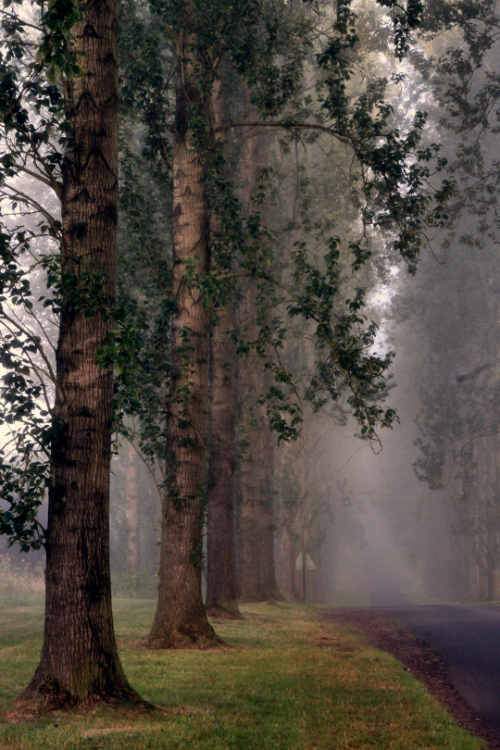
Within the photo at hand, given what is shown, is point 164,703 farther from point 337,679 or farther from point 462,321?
point 462,321

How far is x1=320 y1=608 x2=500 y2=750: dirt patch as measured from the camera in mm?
7719

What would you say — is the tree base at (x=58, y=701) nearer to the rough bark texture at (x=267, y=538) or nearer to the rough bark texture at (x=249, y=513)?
the rough bark texture at (x=249, y=513)

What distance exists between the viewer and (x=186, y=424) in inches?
462

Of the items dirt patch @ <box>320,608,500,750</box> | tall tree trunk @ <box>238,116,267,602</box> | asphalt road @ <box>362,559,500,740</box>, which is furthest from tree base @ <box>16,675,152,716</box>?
tall tree trunk @ <box>238,116,267,602</box>

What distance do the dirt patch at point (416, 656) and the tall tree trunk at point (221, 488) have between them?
10.6ft

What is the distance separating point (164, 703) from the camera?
24.4 ft

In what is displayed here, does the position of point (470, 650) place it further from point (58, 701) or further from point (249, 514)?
point (249, 514)

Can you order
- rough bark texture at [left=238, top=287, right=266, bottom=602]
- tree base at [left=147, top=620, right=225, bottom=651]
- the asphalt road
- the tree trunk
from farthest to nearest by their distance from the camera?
rough bark texture at [left=238, top=287, right=266, bottom=602], the tree trunk, tree base at [left=147, top=620, right=225, bottom=651], the asphalt road

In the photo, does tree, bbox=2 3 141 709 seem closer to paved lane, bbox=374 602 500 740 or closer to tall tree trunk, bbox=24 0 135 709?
tall tree trunk, bbox=24 0 135 709

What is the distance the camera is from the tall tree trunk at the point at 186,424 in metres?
11.5

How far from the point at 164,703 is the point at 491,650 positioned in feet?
24.0

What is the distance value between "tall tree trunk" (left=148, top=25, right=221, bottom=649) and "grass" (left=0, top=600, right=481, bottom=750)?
0.72m

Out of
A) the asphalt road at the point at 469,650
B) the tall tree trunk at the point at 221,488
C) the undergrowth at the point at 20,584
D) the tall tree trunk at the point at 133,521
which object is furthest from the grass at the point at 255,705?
the tall tree trunk at the point at 133,521

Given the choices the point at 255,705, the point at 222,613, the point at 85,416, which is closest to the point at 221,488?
the point at 222,613
